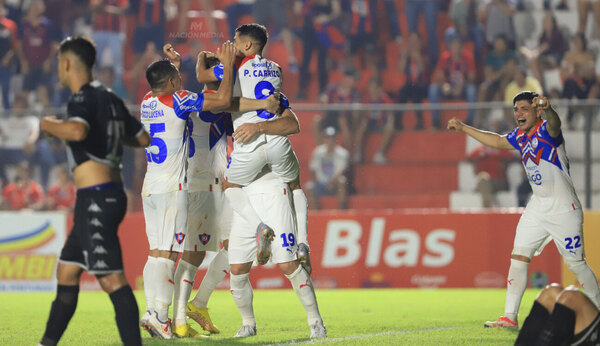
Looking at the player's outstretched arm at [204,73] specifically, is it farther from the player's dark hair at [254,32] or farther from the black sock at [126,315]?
the black sock at [126,315]

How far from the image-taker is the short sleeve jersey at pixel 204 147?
28.2 ft

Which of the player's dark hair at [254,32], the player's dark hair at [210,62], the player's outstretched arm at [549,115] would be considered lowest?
the player's outstretched arm at [549,115]

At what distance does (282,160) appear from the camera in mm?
7812

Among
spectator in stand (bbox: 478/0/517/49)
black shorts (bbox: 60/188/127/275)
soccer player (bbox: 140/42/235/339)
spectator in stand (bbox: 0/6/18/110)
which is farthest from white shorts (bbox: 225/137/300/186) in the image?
spectator in stand (bbox: 0/6/18/110)

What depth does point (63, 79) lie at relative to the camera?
5957 mm

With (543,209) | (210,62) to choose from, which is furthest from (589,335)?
(210,62)

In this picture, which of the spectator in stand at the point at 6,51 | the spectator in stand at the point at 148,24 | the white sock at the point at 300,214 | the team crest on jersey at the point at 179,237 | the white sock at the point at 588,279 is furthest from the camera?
the spectator in stand at the point at 148,24

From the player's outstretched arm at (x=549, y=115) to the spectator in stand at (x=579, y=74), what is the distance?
776 centimetres

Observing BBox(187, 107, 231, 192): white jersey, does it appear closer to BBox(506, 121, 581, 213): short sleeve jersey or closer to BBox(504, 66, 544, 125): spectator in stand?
BBox(506, 121, 581, 213): short sleeve jersey

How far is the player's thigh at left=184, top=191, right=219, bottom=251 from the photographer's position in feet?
28.0

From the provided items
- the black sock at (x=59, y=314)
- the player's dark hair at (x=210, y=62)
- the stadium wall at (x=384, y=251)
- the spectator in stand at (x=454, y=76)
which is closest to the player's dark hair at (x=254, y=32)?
the player's dark hair at (x=210, y=62)

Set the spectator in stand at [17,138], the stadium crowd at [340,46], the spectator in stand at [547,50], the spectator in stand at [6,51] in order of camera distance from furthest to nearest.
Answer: the spectator in stand at [6,51] < the spectator in stand at [547,50] < the stadium crowd at [340,46] < the spectator in stand at [17,138]

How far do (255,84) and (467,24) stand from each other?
440 inches

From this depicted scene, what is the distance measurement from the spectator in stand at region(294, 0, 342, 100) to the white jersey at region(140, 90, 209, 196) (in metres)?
9.72
